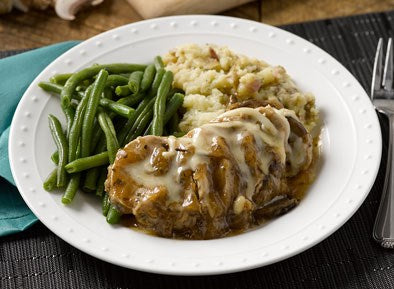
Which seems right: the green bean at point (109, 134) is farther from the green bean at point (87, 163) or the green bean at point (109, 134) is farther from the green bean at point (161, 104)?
the green bean at point (161, 104)

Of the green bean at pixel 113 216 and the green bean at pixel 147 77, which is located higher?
the green bean at pixel 147 77

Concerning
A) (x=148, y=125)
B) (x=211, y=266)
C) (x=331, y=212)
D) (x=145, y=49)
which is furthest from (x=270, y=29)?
(x=211, y=266)

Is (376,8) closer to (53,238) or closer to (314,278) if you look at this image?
(314,278)

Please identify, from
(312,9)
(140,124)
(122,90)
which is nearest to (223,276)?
(140,124)

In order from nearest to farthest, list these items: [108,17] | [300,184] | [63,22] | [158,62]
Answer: [300,184] < [158,62] < [63,22] < [108,17]

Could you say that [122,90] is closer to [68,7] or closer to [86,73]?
[86,73]

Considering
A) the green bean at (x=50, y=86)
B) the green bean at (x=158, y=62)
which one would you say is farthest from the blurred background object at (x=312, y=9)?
the green bean at (x=50, y=86)

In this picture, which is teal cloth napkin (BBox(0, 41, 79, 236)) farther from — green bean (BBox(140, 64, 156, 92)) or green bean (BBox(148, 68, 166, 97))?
green bean (BBox(148, 68, 166, 97))
